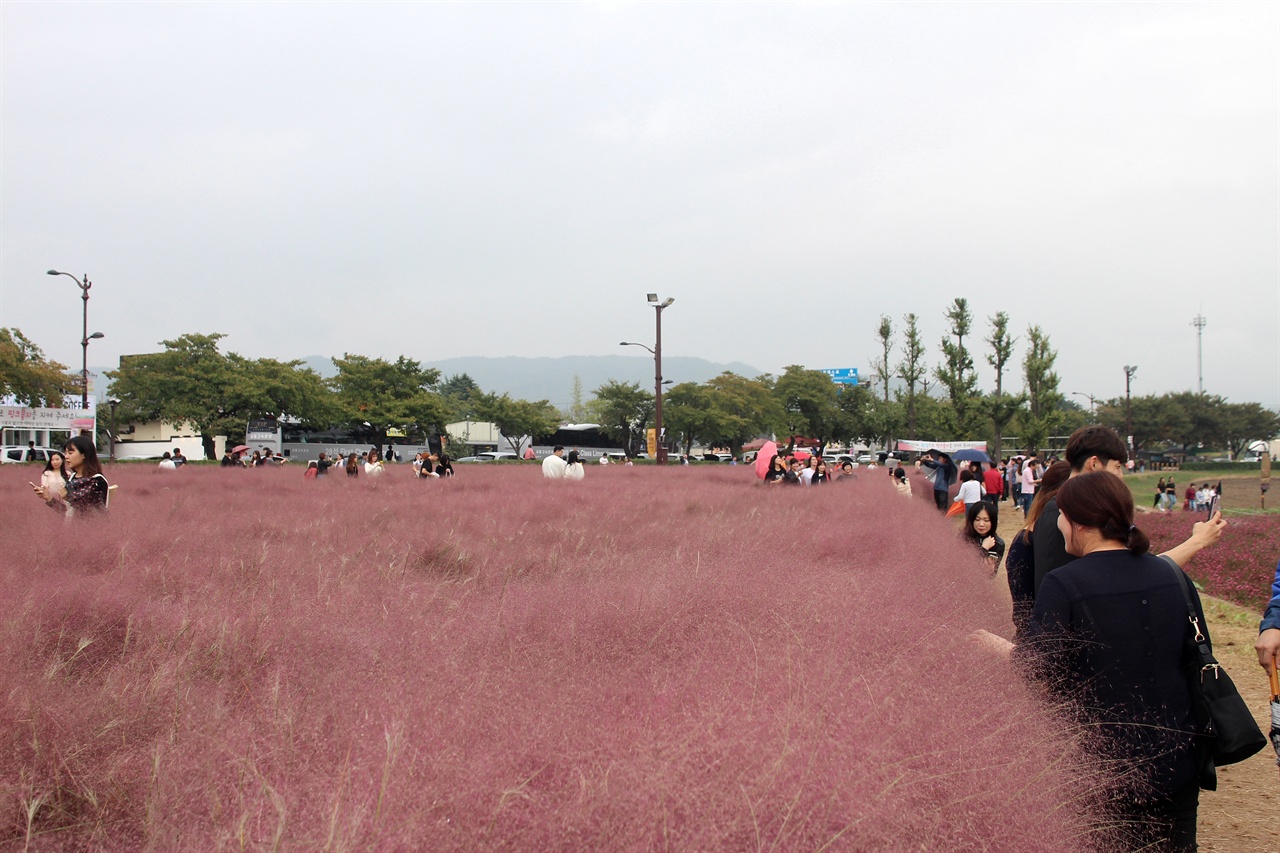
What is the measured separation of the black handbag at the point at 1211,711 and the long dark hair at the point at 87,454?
21.4ft

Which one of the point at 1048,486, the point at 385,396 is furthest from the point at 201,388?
the point at 1048,486

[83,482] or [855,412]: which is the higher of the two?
[855,412]

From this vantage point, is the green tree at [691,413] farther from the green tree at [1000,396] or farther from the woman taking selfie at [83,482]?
the woman taking selfie at [83,482]

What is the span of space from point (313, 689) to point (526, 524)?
5152 millimetres

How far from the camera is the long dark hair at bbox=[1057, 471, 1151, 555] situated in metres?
2.47

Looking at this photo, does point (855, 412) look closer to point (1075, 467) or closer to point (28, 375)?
point (28, 375)

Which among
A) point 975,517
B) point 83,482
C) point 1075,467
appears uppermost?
point 1075,467

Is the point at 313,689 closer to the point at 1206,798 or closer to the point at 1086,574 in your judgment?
the point at 1086,574

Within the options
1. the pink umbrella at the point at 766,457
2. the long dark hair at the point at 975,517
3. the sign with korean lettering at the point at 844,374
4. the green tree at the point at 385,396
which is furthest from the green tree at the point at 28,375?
the sign with korean lettering at the point at 844,374

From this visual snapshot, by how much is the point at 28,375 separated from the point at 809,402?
57.2 m

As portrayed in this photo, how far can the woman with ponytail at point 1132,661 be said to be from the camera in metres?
2.40

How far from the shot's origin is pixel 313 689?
100 inches

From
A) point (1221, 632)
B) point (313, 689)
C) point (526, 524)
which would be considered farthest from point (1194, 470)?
point (313, 689)

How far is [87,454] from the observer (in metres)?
6.21
